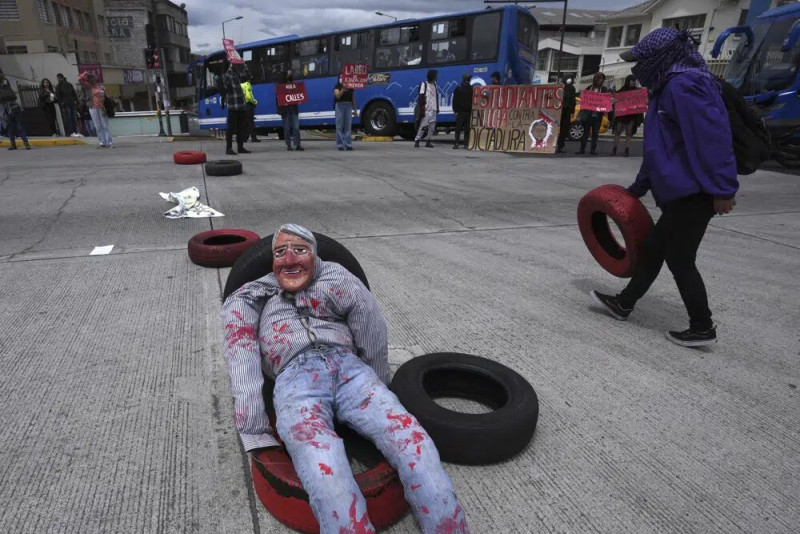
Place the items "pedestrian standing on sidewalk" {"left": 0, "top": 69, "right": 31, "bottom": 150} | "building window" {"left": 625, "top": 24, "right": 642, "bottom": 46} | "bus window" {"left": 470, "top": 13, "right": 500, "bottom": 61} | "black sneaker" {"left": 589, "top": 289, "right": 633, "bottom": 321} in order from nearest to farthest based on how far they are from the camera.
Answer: "black sneaker" {"left": 589, "top": 289, "right": 633, "bottom": 321} < "pedestrian standing on sidewalk" {"left": 0, "top": 69, "right": 31, "bottom": 150} < "bus window" {"left": 470, "top": 13, "right": 500, "bottom": 61} < "building window" {"left": 625, "top": 24, "right": 642, "bottom": 46}

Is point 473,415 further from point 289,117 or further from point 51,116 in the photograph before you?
point 51,116

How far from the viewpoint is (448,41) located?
15.8m

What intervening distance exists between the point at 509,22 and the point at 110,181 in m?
11.9

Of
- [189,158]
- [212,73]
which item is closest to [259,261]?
[189,158]

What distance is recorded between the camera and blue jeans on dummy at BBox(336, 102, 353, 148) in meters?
12.8

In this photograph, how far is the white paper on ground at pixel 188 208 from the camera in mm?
5984

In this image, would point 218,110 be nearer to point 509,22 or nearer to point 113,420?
point 509,22

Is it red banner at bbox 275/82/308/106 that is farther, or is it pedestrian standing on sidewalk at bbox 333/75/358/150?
pedestrian standing on sidewalk at bbox 333/75/358/150

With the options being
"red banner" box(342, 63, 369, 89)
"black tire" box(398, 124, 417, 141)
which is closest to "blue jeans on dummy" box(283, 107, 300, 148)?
"red banner" box(342, 63, 369, 89)

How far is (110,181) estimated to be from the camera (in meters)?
8.33

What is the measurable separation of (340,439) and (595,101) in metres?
12.6

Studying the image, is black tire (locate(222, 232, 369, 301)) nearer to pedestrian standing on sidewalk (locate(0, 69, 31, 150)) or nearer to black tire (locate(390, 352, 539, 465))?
black tire (locate(390, 352, 539, 465))

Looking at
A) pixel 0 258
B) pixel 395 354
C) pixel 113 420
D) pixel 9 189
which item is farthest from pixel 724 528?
pixel 9 189

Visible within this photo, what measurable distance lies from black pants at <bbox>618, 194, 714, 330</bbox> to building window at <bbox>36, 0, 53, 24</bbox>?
42.6 m
